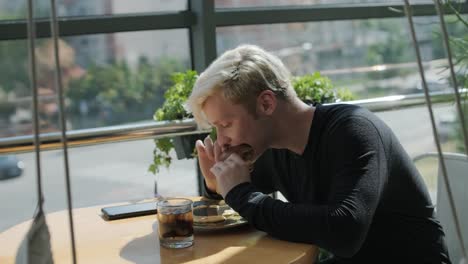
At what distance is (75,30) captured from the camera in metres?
3.41

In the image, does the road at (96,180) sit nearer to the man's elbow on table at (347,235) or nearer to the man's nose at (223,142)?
the man's nose at (223,142)

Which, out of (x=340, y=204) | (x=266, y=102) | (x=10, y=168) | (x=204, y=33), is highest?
(x=204, y=33)

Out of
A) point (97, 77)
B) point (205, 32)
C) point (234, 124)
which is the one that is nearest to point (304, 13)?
point (205, 32)

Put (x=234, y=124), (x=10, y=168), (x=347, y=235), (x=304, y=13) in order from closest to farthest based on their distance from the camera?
(x=347, y=235) → (x=234, y=124) → (x=10, y=168) → (x=304, y=13)

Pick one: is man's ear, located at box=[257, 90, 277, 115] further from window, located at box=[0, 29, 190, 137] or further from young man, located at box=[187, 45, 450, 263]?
window, located at box=[0, 29, 190, 137]

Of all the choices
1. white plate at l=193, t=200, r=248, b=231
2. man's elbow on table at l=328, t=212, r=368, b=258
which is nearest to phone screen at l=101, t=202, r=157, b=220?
white plate at l=193, t=200, r=248, b=231

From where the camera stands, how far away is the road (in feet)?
11.2

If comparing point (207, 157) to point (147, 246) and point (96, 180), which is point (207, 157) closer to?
point (147, 246)

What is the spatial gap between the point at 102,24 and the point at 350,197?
201cm

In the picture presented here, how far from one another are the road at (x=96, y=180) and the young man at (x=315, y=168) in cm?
144

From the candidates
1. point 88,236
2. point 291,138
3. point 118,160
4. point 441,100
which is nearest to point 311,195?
point 291,138

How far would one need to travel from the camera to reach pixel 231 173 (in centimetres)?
195

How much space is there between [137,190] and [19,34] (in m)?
0.96

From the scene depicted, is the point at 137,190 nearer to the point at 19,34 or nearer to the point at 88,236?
the point at 19,34
